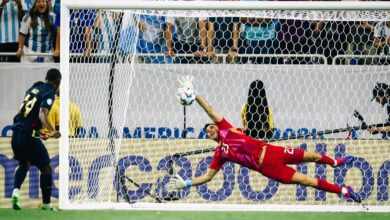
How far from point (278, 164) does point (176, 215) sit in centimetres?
128

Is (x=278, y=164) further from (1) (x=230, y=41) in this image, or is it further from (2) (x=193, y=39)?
(2) (x=193, y=39)

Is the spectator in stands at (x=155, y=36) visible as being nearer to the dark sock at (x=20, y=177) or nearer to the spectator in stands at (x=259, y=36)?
the spectator in stands at (x=259, y=36)

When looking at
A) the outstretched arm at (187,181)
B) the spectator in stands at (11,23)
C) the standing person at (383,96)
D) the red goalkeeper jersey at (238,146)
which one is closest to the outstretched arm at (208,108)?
the red goalkeeper jersey at (238,146)

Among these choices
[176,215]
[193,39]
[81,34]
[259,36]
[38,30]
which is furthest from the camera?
[38,30]

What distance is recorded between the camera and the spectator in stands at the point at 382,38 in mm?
11297

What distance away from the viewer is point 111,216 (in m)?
8.88

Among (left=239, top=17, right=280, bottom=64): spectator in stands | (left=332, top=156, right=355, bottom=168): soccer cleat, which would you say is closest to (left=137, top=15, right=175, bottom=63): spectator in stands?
(left=239, top=17, right=280, bottom=64): spectator in stands

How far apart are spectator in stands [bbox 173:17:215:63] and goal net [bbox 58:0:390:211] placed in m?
0.01

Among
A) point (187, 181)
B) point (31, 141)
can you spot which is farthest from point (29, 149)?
point (187, 181)

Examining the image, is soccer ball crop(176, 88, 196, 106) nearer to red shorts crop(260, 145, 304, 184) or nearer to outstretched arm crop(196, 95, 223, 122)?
outstretched arm crop(196, 95, 223, 122)

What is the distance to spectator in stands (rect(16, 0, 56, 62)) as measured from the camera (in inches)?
484

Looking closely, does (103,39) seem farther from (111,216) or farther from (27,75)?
(111,216)

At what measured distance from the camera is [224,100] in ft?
37.4

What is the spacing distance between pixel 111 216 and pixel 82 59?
2484 millimetres
